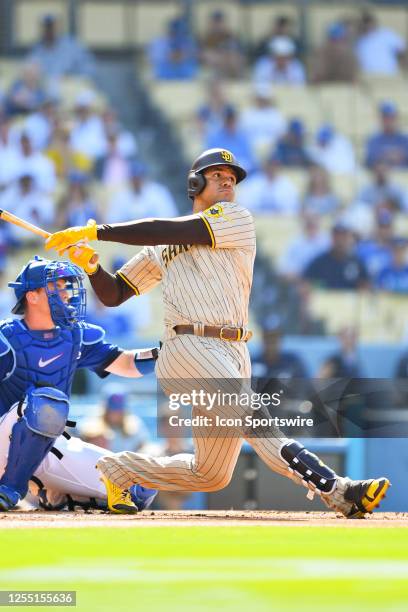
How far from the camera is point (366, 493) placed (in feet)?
16.3

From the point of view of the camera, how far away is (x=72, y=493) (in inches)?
225

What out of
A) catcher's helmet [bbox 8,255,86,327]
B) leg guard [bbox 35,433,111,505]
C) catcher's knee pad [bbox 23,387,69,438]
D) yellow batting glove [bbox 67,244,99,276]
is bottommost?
leg guard [bbox 35,433,111,505]

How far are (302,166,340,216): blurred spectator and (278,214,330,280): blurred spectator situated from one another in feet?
1.23

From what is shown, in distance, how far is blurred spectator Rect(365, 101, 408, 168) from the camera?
12.9 m

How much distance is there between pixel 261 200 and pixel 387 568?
8.85 metres

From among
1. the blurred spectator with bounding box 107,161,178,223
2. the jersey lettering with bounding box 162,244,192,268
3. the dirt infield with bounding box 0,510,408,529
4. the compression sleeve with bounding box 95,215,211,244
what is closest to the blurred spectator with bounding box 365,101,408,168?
the blurred spectator with bounding box 107,161,178,223

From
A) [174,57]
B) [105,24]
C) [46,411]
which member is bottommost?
[46,411]

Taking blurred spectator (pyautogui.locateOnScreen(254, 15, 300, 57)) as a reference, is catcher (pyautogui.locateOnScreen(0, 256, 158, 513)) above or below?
below

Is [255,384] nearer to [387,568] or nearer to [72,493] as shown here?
[72,493]

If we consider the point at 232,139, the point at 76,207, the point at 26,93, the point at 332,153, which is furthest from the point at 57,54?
the point at 332,153

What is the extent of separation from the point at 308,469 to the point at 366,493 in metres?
0.24

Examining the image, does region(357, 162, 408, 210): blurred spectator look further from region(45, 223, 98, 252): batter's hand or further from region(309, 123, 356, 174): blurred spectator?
region(45, 223, 98, 252): batter's hand

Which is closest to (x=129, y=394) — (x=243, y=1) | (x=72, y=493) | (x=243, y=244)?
(x=72, y=493)

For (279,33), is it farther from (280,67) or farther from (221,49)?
(221,49)
